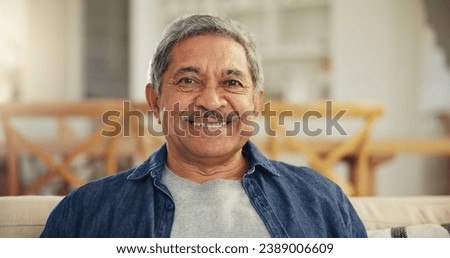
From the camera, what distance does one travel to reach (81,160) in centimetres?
367

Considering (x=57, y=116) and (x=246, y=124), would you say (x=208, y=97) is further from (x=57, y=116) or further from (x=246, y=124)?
(x=57, y=116)

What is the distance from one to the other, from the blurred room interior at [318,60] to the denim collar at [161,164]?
6.43ft

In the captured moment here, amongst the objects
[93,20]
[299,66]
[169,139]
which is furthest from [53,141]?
[93,20]

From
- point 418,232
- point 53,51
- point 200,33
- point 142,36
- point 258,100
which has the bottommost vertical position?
point 418,232

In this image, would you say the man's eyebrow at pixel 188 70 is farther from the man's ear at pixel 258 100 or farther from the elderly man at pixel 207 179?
the man's ear at pixel 258 100

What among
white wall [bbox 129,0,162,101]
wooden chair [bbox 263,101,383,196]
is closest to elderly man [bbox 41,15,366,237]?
wooden chair [bbox 263,101,383,196]

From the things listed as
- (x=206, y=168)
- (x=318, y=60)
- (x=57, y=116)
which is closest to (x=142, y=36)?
(x=318, y=60)

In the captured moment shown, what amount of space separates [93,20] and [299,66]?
1.98 m

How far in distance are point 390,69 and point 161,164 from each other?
2.67 m

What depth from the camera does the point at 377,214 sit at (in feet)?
3.09

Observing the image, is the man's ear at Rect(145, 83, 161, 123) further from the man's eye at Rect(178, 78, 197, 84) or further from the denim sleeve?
the denim sleeve

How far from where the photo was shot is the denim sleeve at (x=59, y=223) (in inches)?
32.5

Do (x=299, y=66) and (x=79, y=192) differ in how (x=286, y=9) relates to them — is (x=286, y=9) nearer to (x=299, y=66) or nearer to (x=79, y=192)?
(x=299, y=66)
